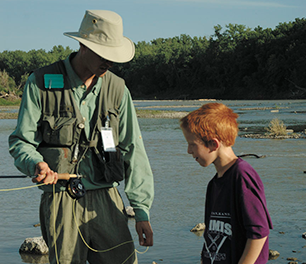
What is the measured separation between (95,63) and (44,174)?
69 centimetres

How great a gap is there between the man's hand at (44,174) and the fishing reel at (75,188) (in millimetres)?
142

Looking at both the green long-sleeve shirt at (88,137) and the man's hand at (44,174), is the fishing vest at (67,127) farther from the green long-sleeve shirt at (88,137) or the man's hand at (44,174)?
the man's hand at (44,174)

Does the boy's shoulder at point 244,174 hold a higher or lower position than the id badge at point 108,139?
lower

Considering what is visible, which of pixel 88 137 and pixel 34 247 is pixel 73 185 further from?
pixel 34 247


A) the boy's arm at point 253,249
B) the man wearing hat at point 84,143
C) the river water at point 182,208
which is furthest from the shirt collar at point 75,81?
the river water at point 182,208

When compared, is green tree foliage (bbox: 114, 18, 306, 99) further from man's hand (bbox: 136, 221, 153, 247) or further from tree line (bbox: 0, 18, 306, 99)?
man's hand (bbox: 136, 221, 153, 247)

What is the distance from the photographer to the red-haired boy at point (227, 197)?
2.41 m

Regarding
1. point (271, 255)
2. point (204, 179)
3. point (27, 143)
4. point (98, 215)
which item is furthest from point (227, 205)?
point (204, 179)

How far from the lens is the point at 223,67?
109 meters

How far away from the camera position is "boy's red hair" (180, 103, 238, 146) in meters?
2.59

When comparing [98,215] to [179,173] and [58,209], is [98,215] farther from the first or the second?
[179,173]

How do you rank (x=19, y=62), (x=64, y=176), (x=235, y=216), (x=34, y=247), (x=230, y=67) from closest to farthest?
1. (x=235, y=216)
2. (x=64, y=176)
3. (x=34, y=247)
4. (x=230, y=67)
5. (x=19, y=62)

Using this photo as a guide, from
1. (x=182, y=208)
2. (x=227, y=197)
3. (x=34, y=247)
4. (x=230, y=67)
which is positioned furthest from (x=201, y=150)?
(x=230, y=67)

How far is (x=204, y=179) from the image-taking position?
381 inches
